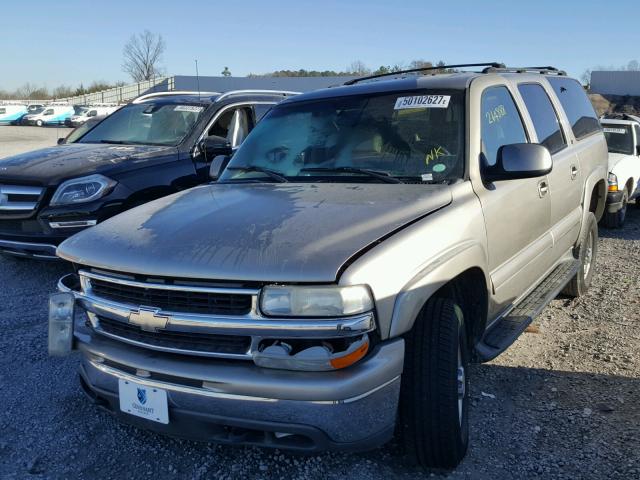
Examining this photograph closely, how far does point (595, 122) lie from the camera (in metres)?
5.89

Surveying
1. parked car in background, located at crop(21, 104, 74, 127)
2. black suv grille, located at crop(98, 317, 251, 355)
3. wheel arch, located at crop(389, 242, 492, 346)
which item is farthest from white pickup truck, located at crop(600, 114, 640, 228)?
parked car in background, located at crop(21, 104, 74, 127)

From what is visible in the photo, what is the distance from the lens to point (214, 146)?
20.5 ft

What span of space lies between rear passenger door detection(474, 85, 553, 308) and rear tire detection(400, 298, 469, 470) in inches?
29.0

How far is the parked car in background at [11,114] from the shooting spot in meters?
46.7

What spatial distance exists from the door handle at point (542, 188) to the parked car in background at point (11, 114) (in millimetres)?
49780

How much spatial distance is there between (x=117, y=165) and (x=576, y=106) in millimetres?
4260

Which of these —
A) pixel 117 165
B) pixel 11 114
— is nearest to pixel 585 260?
pixel 117 165

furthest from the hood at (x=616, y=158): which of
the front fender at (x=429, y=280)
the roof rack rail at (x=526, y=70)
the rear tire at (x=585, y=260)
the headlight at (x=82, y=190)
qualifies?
the headlight at (x=82, y=190)

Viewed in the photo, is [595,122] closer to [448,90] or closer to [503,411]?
[448,90]

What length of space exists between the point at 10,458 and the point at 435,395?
2135 millimetres

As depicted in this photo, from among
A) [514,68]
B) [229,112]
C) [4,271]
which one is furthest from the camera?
[229,112]

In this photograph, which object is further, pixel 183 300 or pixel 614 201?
pixel 614 201

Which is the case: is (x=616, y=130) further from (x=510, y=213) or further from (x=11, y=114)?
(x=11, y=114)

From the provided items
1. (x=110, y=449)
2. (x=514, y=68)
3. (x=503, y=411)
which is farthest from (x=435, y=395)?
(x=514, y=68)
